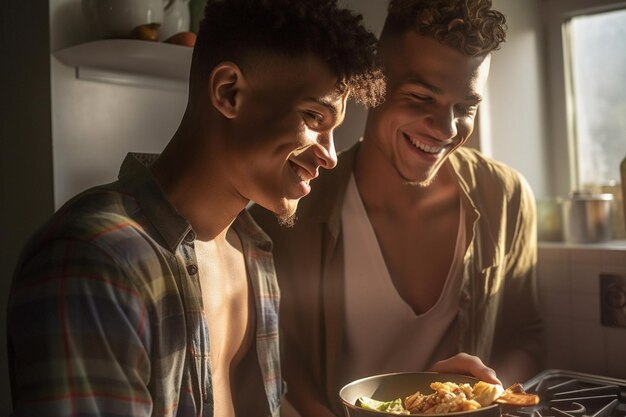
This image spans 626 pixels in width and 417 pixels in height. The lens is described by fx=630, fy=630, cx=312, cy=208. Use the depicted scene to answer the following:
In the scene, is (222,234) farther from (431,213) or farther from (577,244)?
(577,244)

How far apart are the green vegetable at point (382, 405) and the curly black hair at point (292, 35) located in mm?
441

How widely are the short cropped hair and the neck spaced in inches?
20.5

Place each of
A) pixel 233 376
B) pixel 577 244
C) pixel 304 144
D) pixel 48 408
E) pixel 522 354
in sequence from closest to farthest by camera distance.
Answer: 1. pixel 48 408
2. pixel 304 144
3. pixel 233 376
4. pixel 522 354
5. pixel 577 244

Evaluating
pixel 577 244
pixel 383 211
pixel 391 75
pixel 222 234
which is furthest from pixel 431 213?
pixel 222 234

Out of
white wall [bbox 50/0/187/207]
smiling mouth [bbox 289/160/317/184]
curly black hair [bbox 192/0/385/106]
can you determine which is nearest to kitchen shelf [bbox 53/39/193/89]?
white wall [bbox 50/0/187/207]

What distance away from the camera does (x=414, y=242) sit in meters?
1.42

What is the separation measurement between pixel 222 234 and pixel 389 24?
1.95 ft

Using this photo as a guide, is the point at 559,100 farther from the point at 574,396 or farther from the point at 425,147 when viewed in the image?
the point at 574,396

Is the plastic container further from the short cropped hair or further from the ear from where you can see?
the ear

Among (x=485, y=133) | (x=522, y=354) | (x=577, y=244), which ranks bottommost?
(x=522, y=354)

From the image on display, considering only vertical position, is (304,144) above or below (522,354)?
above

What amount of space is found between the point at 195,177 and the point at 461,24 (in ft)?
1.96

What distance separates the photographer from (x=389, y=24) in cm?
133

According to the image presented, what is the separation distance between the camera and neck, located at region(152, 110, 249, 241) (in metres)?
0.92
